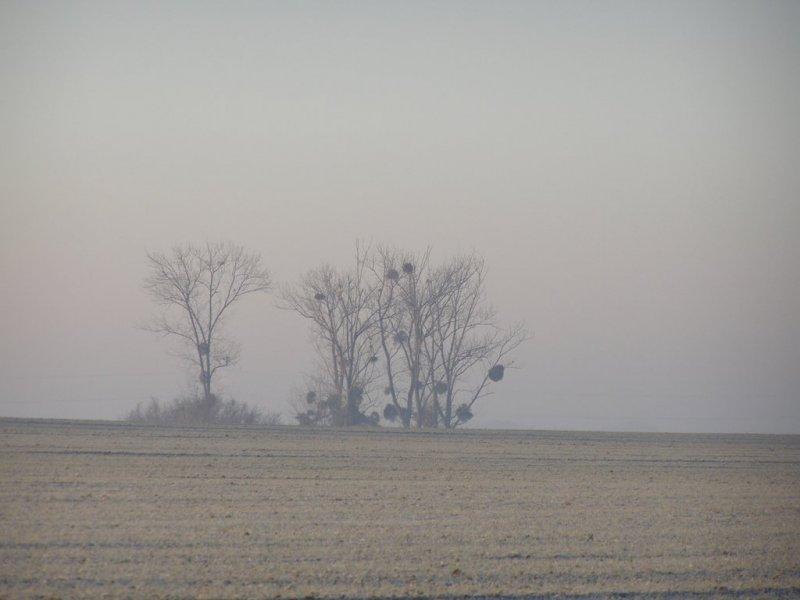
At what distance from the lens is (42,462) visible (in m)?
20.0

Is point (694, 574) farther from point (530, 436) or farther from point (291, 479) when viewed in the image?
point (530, 436)

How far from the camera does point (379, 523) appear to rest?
14.0m

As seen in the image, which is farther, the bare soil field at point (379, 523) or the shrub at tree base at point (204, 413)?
the shrub at tree base at point (204, 413)

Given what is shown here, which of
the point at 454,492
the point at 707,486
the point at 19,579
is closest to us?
the point at 19,579

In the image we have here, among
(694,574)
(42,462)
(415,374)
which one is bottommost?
(694,574)

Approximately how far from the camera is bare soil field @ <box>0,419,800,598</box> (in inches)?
407

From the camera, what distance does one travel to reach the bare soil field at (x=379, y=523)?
407 inches

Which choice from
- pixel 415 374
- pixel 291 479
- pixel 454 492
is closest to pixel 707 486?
pixel 454 492

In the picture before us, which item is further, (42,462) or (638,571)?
(42,462)

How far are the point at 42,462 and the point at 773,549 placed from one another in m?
14.7

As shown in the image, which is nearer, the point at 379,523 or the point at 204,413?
the point at 379,523

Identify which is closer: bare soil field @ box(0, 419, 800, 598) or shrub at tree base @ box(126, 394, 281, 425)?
bare soil field @ box(0, 419, 800, 598)

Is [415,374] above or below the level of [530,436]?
above

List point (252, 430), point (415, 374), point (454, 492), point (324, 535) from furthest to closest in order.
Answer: point (415, 374)
point (252, 430)
point (454, 492)
point (324, 535)
